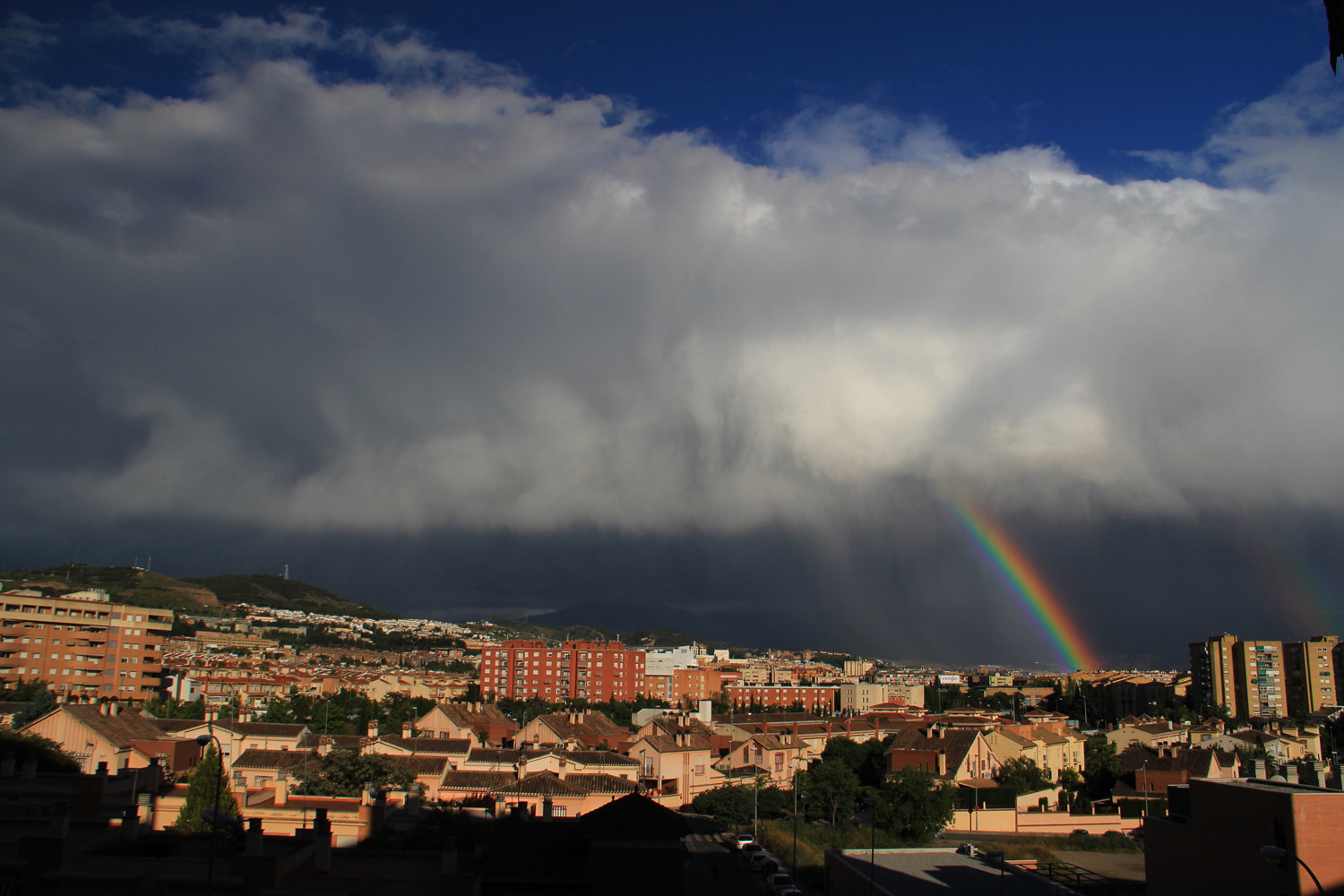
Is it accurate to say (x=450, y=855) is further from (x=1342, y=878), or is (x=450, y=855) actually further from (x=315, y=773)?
(x=315, y=773)

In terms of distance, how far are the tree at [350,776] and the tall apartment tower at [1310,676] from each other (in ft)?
416

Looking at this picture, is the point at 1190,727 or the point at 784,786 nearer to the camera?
the point at 784,786

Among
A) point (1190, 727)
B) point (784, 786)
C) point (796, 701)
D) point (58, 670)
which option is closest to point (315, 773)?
point (784, 786)

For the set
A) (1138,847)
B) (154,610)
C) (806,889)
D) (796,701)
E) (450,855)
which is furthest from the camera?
(796,701)

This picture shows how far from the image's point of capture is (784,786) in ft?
217

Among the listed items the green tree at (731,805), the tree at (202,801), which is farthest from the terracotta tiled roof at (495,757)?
the tree at (202,801)

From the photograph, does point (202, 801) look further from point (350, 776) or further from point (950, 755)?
point (950, 755)

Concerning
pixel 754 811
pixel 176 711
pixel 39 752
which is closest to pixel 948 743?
pixel 754 811

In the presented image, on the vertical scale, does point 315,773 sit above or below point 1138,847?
above

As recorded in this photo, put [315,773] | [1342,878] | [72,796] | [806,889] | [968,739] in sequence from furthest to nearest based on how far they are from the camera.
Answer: [968,739], [315,773], [806,889], [72,796], [1342,878]

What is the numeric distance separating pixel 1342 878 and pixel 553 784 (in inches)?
1299

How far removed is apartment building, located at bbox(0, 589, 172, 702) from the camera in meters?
82.2

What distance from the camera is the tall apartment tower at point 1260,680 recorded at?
12862 cm

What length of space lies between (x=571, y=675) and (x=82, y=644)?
72974 mm
